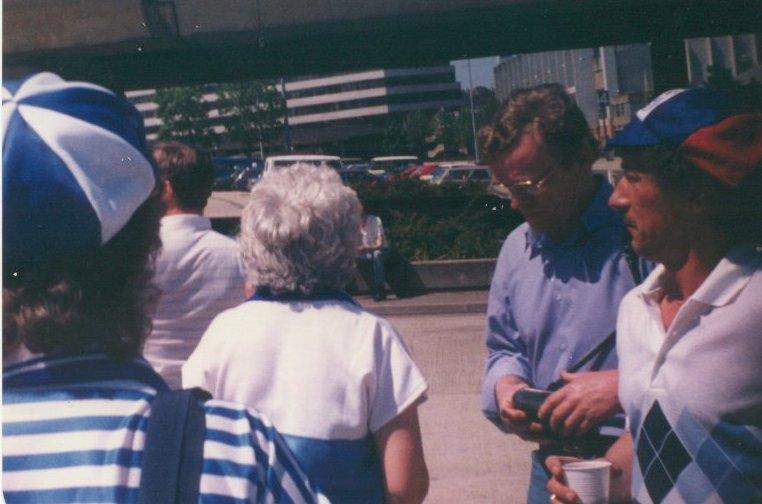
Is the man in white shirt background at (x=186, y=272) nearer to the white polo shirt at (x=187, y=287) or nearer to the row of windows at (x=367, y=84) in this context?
the white polo shirt at (x=187, y=287)

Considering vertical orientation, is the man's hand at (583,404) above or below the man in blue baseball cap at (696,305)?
below

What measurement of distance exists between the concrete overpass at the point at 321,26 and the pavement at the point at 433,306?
16.4 feet

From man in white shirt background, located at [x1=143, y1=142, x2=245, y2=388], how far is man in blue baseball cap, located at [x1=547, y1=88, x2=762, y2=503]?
1.70 meters

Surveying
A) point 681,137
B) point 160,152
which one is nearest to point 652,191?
point 681,137

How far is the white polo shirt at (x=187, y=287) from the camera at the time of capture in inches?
128

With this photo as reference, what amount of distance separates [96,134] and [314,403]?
1.08m

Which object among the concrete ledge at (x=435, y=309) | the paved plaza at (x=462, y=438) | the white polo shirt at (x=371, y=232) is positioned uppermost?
the white polo shirt at (x=371, y=232)

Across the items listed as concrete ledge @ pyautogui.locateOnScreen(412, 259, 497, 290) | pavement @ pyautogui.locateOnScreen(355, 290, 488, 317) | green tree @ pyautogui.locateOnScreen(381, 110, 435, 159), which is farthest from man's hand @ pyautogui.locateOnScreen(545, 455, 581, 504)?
green tree @ pyautogui.locateOnScreen(381, 110, 435, 159)

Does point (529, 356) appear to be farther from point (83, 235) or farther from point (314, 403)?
point (83, 235)

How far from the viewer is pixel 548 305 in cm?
244

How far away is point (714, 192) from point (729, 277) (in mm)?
155

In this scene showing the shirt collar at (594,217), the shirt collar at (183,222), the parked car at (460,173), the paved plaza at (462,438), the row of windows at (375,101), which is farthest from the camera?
the row of windows at (375,101)

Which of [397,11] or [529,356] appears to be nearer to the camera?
[529,356]

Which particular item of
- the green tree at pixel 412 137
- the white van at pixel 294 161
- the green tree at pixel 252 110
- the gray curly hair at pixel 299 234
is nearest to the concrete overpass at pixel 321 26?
the white van at pixel 294 161
